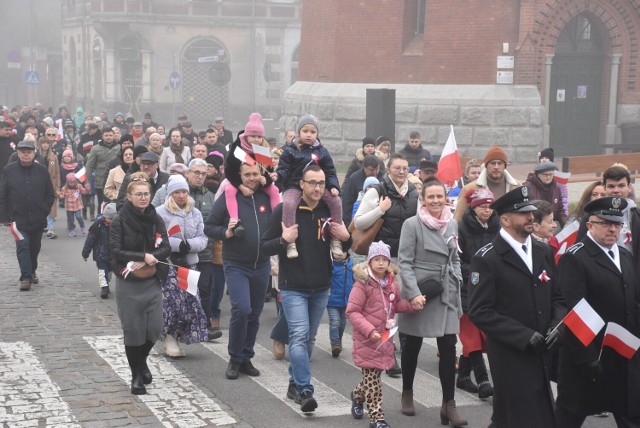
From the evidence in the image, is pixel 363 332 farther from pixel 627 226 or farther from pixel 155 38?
pixel 155 38

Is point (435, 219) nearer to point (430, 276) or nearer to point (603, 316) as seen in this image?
point (430, 276)

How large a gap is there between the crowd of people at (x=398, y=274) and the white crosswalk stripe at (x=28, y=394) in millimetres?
751

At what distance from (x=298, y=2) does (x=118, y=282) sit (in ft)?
169

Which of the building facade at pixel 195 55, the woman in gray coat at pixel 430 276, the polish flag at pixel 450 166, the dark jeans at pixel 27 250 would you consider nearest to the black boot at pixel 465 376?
the woman in gray coat at pixel 430 276

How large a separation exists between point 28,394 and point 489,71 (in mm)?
21063

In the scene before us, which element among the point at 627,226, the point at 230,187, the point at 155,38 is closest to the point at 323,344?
the point at 230,187

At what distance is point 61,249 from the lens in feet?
57.7

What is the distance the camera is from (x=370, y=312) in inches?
324

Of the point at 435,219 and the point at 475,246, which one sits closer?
the point at 435,219

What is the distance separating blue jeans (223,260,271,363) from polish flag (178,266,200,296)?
277mm

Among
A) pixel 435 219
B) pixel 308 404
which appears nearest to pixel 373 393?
pixel 308 404

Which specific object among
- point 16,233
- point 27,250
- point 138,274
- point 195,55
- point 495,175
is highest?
point 195,55

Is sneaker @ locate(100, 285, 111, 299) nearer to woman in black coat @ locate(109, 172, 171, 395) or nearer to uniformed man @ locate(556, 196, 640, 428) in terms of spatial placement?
woman in black coat @ locate(109, 172, 171, 395)

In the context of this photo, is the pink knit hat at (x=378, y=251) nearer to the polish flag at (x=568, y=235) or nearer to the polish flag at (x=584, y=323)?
the polish flag at (x=568, y=235)
